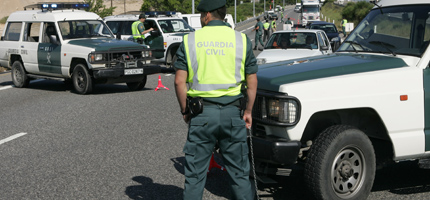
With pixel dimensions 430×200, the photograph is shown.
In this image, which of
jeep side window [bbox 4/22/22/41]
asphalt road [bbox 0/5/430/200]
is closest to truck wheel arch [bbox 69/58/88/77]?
asphalt road [bbox 0/5/430/200]

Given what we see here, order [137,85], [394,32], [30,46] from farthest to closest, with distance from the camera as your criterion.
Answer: [30,46], [137,85], [394,32]

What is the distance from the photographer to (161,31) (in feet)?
70.5

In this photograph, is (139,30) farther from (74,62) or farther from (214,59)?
(214,59)

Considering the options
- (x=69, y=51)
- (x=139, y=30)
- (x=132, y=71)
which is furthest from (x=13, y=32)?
(x=139, y=30)

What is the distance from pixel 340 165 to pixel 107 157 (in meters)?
3.54

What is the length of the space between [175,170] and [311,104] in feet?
7.96

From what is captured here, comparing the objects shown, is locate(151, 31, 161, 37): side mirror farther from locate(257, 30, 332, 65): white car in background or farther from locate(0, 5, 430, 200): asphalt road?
locate(0, 5, 430, 200): asphalt road

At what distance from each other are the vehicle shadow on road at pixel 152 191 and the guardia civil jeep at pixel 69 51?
8.45 m

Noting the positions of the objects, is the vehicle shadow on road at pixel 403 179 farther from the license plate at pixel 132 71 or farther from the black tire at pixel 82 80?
the black tire at pixel 82 80

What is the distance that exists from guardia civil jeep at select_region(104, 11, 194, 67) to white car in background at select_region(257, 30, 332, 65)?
14.2 feet

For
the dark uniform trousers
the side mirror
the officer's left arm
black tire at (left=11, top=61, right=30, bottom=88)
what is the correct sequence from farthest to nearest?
the side mirror → black tire at (left=11, top=61, right=30, bottom=88) → the officer's left arm → the dark uniform trousers

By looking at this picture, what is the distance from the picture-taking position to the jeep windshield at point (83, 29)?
16250 mm

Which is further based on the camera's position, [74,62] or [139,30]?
[139,30]

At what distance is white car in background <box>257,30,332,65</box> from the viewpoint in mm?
16406
